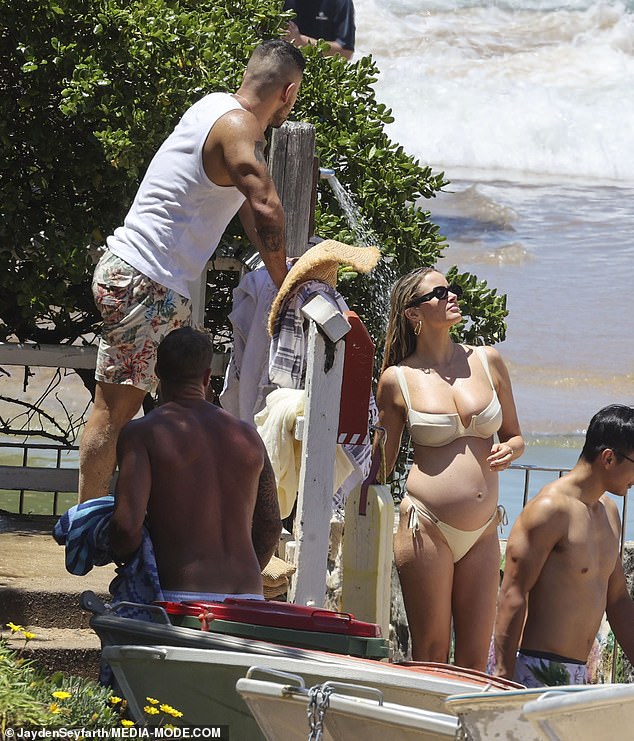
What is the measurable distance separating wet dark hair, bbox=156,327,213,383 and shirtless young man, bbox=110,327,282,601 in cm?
9

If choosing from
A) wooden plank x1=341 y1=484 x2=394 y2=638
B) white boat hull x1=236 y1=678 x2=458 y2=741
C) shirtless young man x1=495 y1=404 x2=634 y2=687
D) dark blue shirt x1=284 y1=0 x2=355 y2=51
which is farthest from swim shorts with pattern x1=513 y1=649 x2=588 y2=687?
dark blue shirt x1=284 y1=0 x2=355 y2=51

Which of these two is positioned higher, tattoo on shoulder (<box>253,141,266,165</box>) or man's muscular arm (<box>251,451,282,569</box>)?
tattoo on shoulder (<box>253,141,266,165</box>)

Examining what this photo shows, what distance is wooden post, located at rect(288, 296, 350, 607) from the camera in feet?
12.9

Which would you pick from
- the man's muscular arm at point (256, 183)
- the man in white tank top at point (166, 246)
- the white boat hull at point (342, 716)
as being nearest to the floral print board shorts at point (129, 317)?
the man in white tank top at point (166, 246)

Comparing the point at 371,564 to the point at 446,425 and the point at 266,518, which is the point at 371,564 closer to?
the point at 266,518

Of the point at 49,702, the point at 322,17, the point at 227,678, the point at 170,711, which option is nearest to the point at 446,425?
the point at 227,678

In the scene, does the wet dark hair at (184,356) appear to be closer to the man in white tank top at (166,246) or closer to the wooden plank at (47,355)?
the man in white tank top at (166,246)

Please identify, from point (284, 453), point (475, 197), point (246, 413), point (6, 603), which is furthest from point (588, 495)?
point (475, 197)

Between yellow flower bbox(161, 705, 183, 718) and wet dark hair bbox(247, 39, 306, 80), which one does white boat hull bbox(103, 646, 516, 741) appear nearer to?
yellow flower bbox(161, 705, 183, 718)

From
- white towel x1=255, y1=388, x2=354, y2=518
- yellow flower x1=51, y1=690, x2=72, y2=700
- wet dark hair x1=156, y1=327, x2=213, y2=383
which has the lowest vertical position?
yellow flower x1=51, y1=690, x2=72, y2=700

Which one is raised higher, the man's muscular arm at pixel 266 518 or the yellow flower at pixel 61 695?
the man's muscular arm at pixel 266 518

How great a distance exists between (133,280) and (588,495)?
1558 millimetres

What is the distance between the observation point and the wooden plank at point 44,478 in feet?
18.2

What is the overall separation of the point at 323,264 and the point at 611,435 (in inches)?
40.1
